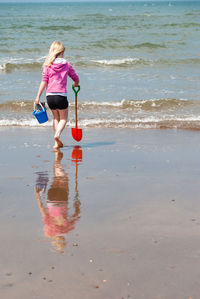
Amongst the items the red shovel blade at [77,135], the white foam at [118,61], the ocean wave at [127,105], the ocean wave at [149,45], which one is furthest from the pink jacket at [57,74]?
the ocean wave at [149,45]

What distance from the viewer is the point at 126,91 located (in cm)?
1281

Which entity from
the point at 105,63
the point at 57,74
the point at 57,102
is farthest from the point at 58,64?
the point at 105,63

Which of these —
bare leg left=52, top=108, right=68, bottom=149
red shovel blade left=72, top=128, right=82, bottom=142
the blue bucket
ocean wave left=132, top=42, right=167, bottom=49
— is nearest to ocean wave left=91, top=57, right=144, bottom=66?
ocean wave left=132, top=42, right=167, bottom=49

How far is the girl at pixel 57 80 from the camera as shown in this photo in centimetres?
691

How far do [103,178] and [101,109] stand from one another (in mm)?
5613

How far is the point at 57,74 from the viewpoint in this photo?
7.01 m

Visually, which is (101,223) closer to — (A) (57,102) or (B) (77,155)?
(B) (77,155)

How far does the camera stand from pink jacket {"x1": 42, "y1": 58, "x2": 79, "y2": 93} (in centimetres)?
695

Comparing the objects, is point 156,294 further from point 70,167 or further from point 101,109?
point 101,109

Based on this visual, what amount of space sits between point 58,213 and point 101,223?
47 centimetres

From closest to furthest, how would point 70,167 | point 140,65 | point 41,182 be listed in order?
point 41,182 < point 70,167 < point 140,65

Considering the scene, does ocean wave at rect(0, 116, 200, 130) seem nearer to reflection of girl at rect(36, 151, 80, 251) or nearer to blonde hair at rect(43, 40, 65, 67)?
blonde hair at rect(43, 40, 65, 67)

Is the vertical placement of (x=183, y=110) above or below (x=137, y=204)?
below

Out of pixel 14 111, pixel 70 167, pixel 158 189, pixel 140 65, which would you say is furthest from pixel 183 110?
pixel 140 65
